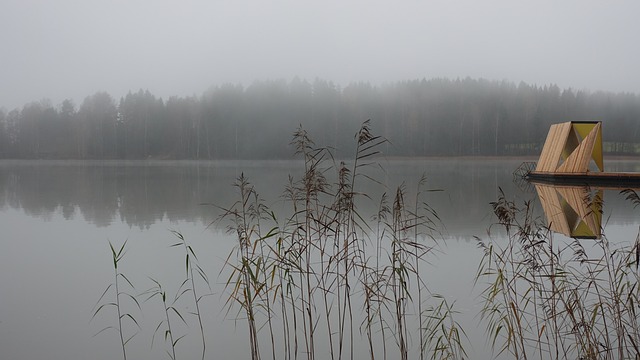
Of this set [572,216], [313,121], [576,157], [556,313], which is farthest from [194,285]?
[313,121]

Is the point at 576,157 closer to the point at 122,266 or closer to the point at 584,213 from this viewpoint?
the point at 584,213

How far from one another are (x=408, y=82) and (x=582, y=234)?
256 feet

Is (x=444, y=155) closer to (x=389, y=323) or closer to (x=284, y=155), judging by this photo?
(x=284, y=155)

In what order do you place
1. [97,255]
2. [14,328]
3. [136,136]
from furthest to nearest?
[136,136] → [97,255] → [14,328]

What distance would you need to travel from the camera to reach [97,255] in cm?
771

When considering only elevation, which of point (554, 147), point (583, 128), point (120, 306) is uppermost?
point (583, 128)

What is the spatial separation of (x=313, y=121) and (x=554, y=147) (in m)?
49.6

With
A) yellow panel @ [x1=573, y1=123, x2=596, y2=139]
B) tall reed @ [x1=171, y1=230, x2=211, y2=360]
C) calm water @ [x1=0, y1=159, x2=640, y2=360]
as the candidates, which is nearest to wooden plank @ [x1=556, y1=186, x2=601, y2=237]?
calm water @ [x1=0, y1=159, x2=640, y2=360]

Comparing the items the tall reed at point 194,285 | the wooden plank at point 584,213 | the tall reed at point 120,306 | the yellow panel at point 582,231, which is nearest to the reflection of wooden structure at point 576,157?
the wooden plank at point 584,213

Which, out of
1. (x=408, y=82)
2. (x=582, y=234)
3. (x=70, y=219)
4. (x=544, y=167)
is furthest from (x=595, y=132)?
(x=408, y=82)

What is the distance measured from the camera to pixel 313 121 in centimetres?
7025

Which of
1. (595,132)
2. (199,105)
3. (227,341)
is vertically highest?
(199,105)

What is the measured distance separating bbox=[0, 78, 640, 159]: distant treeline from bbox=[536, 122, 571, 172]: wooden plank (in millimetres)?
41721

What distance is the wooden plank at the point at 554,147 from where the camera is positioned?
2098 centimetres
